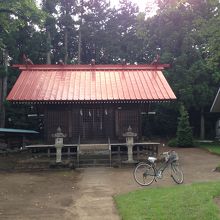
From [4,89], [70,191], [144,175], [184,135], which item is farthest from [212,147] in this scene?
[4,89]

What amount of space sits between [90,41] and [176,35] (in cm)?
1762

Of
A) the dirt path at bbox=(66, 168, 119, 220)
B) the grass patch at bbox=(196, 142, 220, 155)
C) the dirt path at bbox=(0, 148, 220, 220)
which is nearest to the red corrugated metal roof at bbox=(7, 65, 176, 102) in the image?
the dirt path at bbox=(0, 148, 220, 220)

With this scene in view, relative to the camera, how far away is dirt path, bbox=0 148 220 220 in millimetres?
9648

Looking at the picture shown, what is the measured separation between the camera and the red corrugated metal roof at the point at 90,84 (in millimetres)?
22469

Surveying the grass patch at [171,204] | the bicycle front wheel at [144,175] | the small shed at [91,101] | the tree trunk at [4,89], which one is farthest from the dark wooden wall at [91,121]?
the tree trunk at [4,89]

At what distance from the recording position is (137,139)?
23.8m

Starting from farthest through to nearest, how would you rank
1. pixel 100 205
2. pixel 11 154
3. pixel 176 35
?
pixel 176 35
pixel 11 154
pixel 100 205

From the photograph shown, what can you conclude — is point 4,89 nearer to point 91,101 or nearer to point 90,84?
point 90,84

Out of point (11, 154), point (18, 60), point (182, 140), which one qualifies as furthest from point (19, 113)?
point (182, 140)

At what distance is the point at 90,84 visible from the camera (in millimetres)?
24453

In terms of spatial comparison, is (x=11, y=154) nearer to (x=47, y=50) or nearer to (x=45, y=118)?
(x=45, y=118)

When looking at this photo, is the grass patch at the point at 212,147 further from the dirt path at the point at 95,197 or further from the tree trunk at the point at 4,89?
the tree trunk at the point at 4,89

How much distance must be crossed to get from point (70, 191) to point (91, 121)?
11.0 meters

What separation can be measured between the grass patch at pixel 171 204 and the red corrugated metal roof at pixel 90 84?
1172 cm
